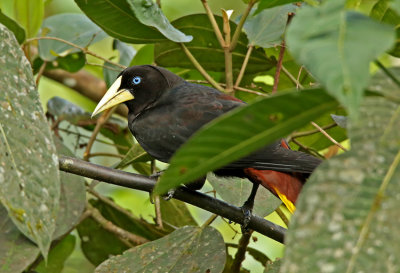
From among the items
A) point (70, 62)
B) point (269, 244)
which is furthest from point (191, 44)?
point (269, 244)

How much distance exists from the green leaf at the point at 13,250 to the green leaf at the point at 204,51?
3.08 ft

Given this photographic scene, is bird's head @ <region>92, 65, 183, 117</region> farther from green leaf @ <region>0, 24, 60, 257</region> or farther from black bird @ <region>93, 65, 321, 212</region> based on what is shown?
green leaf @ <region>0, 24, 60, 257</region>

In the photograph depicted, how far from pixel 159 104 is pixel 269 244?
1.36m

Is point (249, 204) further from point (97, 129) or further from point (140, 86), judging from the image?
point (97, 129)

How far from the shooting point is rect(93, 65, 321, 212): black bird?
6.50ft

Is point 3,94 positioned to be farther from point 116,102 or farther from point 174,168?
point 116,102

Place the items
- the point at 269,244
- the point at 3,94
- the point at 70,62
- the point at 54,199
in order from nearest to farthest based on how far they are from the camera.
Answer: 1. the point at 54,199
2. the point at 3,94
3. the point at 70,62
4. the point at 269,244

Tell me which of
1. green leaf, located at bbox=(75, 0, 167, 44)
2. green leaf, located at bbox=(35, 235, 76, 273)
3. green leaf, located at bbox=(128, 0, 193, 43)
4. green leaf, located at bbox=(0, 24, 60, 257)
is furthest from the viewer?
green leaf, located at bbox=(35, 235, 76, 273)

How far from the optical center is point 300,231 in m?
0.83

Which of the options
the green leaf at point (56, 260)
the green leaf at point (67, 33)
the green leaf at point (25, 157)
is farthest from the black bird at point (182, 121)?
the green leaf at point (25, 157)

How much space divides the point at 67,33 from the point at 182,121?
3.73ft

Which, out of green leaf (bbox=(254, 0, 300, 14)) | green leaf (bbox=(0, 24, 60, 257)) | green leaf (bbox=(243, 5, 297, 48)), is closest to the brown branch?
green leaf (bbox=(243, 5, 297, 48))

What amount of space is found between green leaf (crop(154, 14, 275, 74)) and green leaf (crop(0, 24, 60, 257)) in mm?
1362

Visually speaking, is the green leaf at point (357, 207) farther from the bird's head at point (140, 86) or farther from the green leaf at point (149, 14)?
the bird's head at point (140, 86)
